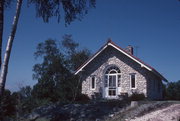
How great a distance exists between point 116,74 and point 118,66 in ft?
2.44

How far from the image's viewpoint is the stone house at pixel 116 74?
2161cm

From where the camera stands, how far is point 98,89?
23.5 meters

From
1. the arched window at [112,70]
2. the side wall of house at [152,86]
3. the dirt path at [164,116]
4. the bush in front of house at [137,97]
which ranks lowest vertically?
the dirt path at [164,116]

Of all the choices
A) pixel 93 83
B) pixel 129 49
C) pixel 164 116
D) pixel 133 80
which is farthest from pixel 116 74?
pixel 164 116

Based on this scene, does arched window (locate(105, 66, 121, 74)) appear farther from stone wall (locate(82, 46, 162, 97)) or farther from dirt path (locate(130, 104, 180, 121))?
dirt path (locate(130, 104, 180, 121))

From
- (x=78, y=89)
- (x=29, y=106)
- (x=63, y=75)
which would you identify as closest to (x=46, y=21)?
(x=29, y=106)

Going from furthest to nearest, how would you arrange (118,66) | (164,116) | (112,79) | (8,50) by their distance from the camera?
(112,79) < (118,66) < (164,116) < (8,50)

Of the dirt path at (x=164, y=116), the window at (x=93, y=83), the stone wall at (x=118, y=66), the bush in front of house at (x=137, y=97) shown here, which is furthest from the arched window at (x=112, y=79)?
the dirt path at (x=164, y=116)

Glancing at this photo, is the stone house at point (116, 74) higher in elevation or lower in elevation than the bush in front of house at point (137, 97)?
higher

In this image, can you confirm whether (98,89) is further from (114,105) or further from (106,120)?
(106,120)

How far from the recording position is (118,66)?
2277 cm

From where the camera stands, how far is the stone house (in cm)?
2161

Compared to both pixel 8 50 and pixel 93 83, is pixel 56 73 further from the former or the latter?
pixel 8 50

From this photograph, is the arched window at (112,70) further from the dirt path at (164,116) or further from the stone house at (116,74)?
the dirt path at (164,116)
